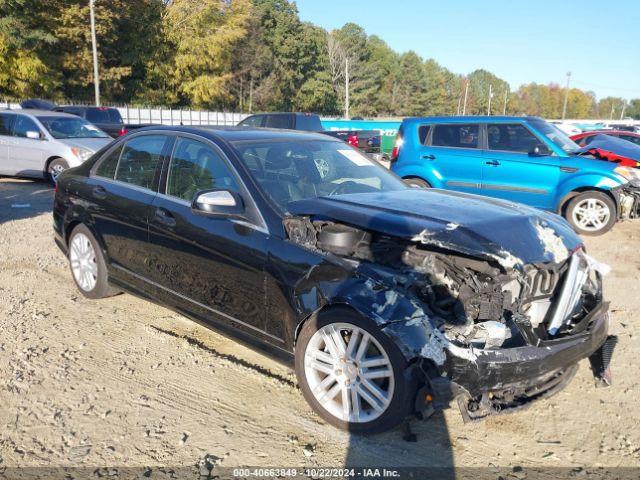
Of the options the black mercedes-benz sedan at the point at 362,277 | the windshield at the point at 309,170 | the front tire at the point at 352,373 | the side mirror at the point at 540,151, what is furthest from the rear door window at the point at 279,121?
the front tire at the point at 352,373

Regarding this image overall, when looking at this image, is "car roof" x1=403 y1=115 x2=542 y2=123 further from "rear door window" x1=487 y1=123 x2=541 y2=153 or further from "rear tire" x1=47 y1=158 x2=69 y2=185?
"rear tire" x1=47 y1=158 x2=69 y2=185

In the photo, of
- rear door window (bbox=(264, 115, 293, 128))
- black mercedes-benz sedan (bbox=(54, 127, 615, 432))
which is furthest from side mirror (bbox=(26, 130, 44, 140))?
black mercedes-benz sedan (bbox=(54, 127, 615, 432))

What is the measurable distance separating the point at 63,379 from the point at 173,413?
897 millimetres

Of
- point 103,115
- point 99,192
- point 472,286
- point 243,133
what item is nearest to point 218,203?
point 243,133

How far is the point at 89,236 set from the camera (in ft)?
16.0

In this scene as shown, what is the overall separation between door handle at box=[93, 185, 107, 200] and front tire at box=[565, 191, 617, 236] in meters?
6.88

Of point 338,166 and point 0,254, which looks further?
point 0,254

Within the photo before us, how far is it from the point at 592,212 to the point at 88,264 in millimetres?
7227

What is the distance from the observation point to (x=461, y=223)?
322 cm

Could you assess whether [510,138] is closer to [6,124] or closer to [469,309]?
[469,309]

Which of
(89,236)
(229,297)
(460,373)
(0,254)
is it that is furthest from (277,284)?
(0,254)

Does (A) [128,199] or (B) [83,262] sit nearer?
(A) [128,199]

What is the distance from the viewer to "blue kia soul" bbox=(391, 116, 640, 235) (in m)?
8.33

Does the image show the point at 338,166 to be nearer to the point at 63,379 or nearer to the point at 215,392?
the point at 215,392
